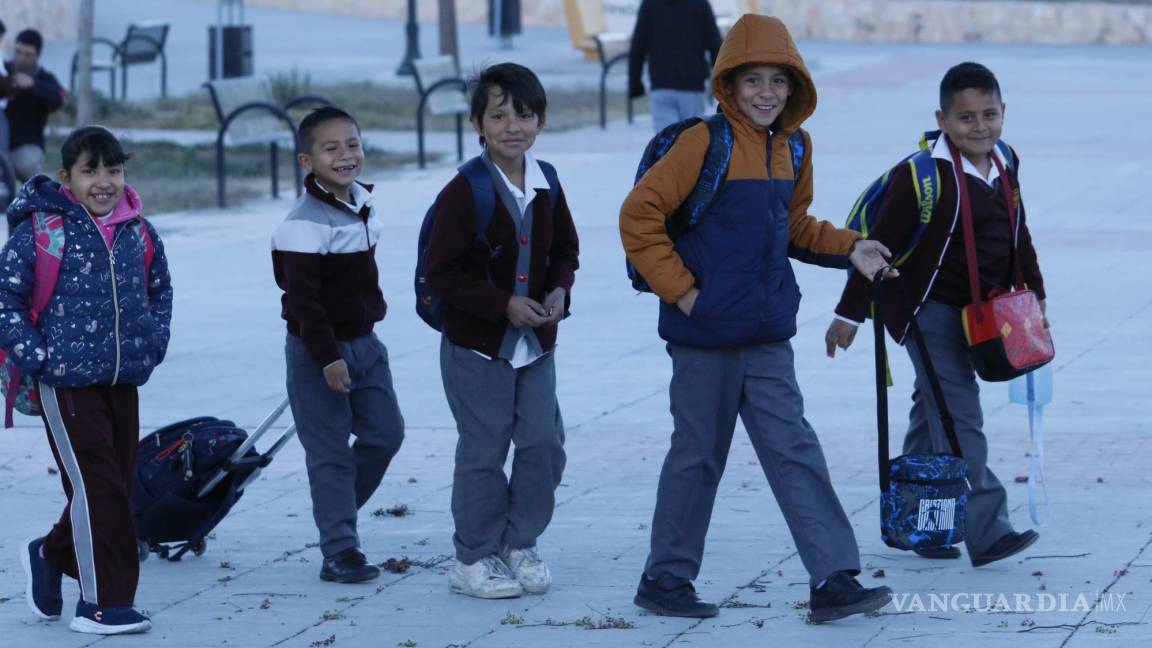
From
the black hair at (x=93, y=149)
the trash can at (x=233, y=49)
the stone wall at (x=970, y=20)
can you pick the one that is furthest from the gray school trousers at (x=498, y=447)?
the stone wall at (x=970, y=20)

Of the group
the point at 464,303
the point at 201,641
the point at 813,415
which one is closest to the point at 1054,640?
the point at 464,303

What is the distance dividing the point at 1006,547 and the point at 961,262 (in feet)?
2.79

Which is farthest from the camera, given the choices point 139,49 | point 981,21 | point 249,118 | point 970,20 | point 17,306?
point 970,20

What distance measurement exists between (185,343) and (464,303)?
504 cm

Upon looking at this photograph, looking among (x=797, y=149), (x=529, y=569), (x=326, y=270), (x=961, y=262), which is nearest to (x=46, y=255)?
(x=326, y=270)

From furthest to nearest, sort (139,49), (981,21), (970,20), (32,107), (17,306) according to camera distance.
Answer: (970,20)
(981,21)
(139,49)
(32,107)
(17,306)

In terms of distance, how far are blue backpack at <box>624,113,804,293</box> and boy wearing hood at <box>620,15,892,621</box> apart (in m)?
0.02

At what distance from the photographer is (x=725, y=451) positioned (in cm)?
558

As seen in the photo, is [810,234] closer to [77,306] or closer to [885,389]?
[885,389]

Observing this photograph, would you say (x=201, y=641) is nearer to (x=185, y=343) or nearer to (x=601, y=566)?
(x=601, y=566)

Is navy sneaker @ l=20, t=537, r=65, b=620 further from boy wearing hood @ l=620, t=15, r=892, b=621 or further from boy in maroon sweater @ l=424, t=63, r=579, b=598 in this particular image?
boy wearing hood @ l=620, t=15, r=892, b=621

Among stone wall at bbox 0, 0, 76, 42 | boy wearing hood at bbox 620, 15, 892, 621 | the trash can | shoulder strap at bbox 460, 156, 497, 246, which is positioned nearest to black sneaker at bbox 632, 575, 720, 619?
boy wearing hood at bbox 620, 15, 892, 621

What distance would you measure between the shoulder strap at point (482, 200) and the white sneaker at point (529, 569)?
35.8 inches

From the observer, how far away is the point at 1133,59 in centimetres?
3406
